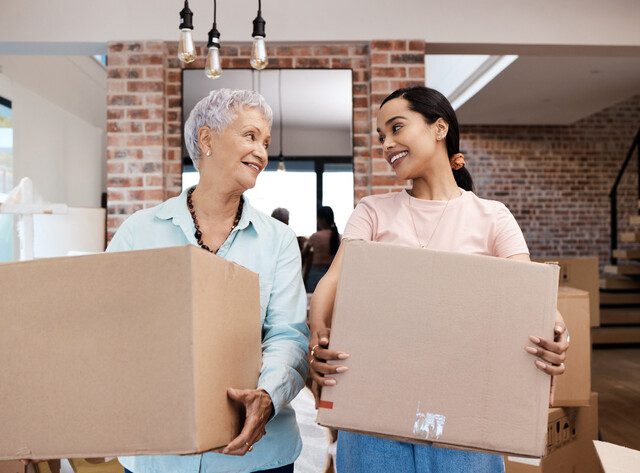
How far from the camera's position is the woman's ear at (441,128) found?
121cm

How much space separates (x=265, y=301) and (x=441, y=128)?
18.8 inches

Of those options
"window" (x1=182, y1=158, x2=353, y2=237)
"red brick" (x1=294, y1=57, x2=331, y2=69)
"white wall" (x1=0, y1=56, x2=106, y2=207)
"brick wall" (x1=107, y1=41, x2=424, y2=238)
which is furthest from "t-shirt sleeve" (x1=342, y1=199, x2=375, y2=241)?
"white wall" (x1=0, y1=56, x2=106, y2=207)

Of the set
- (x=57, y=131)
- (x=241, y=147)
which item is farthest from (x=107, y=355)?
(x=57, y=131)

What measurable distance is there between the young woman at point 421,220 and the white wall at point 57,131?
4491mm

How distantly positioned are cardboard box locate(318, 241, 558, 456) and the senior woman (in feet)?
0.56

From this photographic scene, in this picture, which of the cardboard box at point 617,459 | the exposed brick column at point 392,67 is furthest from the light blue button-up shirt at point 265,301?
the exposed brick column at point 392,67

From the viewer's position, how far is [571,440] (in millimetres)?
2225

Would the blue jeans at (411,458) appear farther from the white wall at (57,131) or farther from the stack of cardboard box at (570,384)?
the white wall at (57,131)

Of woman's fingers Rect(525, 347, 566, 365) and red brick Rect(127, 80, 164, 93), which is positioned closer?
woman's fingers Rect(525, 347, 566, 365)

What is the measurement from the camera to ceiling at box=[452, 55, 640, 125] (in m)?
5.06

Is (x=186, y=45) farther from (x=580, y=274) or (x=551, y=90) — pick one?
(x=551, y=90)

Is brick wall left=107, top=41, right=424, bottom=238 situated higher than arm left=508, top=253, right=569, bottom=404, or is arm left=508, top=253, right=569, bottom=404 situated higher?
brick wall left=107, top=41, right=424, bottom=238

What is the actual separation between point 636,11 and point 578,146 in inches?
177

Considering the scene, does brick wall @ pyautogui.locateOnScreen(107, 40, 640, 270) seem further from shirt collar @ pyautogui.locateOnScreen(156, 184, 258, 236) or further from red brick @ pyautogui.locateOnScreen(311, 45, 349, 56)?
shirt collar @ pyautogui.locateOnScreen(156, 184, 258, 236)
